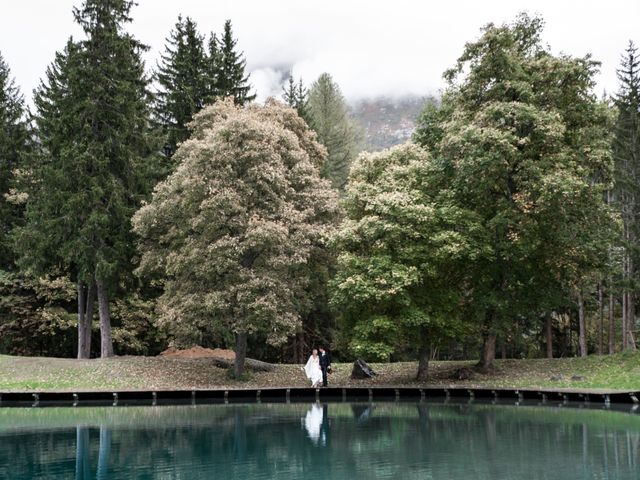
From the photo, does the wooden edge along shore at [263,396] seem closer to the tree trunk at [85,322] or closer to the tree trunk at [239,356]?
the tree trunk at [239,356]

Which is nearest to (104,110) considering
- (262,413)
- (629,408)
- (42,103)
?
(42,103)

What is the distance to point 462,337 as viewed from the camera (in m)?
27.9

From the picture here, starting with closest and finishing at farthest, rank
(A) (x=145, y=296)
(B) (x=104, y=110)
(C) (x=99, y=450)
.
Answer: (C) (x=99, y=450) < (B) (x=104, y=110) < (A) (x=145, y=296)

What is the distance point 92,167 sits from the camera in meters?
32.5

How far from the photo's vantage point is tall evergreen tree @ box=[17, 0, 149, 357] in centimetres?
3147

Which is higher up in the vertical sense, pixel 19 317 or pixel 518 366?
pixel 19 317

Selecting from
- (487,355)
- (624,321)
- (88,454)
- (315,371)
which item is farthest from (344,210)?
(88,454)

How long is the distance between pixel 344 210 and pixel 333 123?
3123cm

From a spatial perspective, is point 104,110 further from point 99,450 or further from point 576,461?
point 576,461

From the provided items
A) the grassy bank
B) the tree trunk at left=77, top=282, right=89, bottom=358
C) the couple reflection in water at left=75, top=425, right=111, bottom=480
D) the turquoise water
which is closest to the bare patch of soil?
the grassy bank

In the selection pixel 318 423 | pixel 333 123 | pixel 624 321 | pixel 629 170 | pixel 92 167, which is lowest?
pixel 318 423

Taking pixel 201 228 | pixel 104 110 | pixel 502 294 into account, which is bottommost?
pixel 502 294

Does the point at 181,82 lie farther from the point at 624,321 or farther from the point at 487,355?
the point at 624,321

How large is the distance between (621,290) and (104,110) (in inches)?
1110
